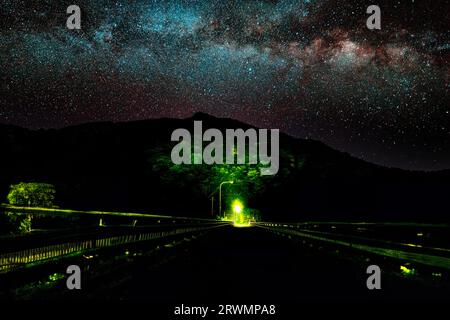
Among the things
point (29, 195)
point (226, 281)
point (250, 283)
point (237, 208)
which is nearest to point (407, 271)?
point (250, 283)

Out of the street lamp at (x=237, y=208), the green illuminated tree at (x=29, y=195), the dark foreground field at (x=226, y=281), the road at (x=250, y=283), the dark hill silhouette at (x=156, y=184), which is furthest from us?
the street lamp at (x=237, y=208)

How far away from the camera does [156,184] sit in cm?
7838

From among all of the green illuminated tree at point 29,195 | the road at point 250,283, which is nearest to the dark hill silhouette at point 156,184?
the road at point 250,283

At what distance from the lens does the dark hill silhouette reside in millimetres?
29469

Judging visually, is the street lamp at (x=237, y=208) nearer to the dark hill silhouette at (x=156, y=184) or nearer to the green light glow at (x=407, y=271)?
the dark hill silhouette at (x=156, y=184)

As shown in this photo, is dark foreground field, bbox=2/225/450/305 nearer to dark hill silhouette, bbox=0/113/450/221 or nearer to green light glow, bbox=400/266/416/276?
green light glow, bbox=400/266/416/276

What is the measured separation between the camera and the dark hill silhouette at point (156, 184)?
2947cm

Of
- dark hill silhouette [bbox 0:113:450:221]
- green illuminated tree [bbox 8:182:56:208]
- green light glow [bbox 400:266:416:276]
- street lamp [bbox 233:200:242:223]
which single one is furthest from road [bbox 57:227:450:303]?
street lamp [bbox 233:200:242:223]

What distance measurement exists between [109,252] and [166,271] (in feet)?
5.91

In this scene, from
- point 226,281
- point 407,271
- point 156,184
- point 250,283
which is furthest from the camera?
point 156,184

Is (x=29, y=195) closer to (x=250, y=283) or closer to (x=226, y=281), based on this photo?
(x=226, y=281)
